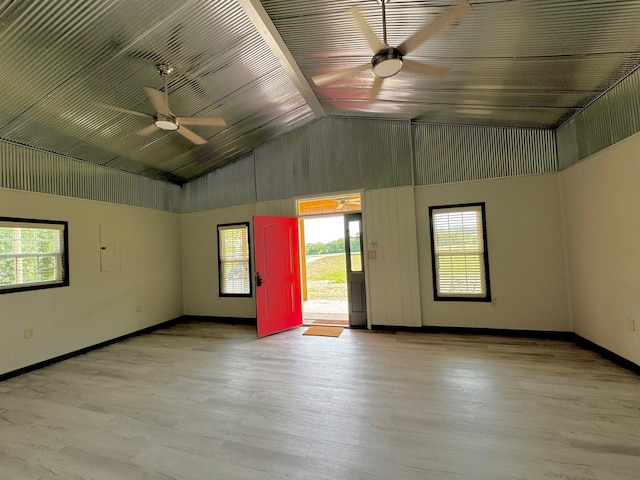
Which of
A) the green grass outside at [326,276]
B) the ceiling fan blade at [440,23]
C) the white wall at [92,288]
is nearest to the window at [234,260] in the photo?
the white wall at [92,288]

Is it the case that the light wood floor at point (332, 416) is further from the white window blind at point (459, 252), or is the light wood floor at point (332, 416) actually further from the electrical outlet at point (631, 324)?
the white window blind at point (459, 252)

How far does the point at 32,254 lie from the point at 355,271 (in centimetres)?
476

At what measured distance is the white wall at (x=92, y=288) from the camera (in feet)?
11.6

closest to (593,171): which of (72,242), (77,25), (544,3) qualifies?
(544,3)

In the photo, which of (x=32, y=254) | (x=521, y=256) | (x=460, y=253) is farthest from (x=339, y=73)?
(x=32, y=254)

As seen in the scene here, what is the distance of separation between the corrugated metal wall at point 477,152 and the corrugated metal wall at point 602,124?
245 mm

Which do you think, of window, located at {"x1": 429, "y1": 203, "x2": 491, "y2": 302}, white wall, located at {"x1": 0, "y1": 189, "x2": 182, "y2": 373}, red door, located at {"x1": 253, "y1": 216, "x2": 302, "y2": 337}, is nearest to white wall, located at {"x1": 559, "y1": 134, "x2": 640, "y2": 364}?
window, located at {"x1": 429, "y1": 203, "x2": 491, "y2": 302}

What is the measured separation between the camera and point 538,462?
5.86 feet

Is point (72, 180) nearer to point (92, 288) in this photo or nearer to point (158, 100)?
point (92, 288)

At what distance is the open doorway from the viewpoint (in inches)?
218

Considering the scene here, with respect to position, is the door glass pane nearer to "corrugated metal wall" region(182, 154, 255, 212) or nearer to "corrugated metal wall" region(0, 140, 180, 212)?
"corrugated metal wall" region(182, 154, 255, 212)

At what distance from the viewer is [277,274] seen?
4.91 metres

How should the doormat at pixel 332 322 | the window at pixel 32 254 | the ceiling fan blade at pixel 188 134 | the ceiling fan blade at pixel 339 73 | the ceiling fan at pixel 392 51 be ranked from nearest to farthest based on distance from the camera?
the ceiling fan at pixel 392 51
the ceiling fan blade at pixel 339 73
the ceiling fan blade at pixel 188 134
the window at pixel 32 254
the doormat at pixel 332 322

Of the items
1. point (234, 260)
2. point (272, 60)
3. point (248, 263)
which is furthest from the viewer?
point (234, 260)
